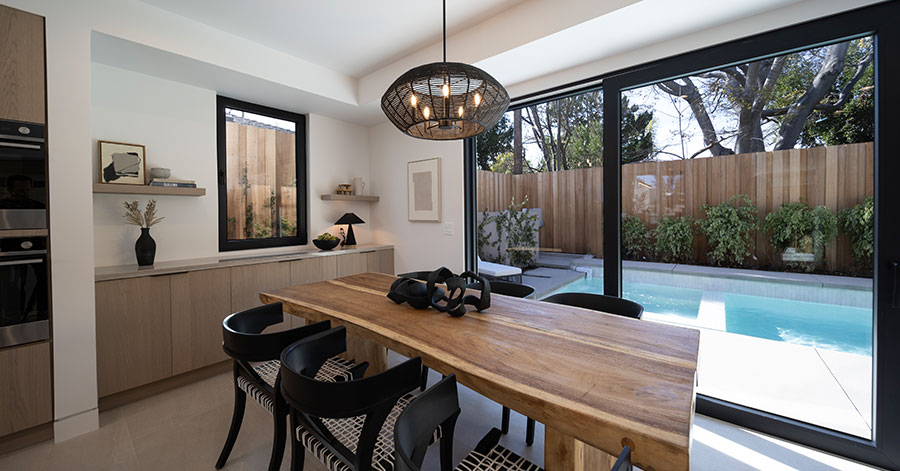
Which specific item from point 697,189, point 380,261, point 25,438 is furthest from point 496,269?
point 25,438

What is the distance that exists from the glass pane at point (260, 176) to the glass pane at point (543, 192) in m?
2.06

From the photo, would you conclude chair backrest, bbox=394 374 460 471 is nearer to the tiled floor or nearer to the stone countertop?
the tiled floor

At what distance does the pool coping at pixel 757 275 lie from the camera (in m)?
1.83

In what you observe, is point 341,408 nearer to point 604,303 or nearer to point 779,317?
point 604,303

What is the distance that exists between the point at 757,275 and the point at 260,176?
13.6ft

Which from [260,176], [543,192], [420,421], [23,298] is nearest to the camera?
[420,421]

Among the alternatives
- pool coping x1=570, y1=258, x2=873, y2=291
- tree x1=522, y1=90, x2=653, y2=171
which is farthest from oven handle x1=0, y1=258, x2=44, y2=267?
pool coping x1=570, y1=258, x2=873, y2=291

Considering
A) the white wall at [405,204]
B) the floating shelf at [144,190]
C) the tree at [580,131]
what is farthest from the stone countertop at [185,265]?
the tree at [580,131]

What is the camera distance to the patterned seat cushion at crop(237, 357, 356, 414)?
1.55 metres

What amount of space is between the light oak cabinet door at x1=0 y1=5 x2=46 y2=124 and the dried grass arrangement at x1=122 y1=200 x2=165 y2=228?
824 mm

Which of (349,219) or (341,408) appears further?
(349,219)

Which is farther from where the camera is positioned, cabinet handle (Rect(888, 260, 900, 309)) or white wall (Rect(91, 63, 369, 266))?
white wall (Rect(91, 63, 369, 266))

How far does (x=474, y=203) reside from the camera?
3.50 m

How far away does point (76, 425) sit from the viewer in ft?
6.60
